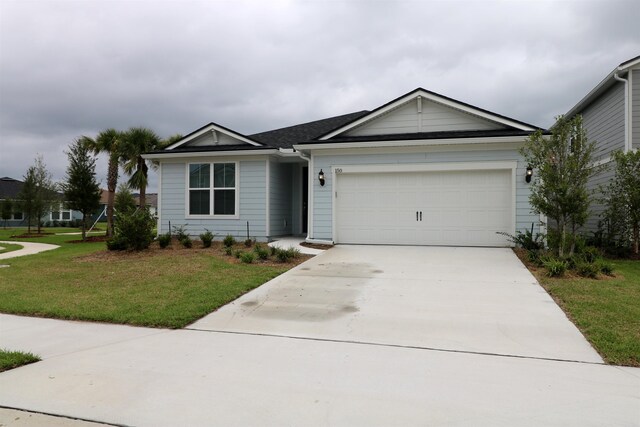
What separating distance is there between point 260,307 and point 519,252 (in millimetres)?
7399

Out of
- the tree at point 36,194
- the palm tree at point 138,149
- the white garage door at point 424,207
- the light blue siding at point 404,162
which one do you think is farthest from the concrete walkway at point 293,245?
the tree at point 36,194

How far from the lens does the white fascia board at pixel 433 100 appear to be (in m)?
11.4

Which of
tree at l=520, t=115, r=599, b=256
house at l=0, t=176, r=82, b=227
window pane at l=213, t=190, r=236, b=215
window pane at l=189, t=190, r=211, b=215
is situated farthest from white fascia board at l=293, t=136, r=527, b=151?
house at l=0, t=176, r=82, b=227

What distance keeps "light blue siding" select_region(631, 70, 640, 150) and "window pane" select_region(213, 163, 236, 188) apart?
12.2 metres

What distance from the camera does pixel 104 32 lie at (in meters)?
12.2

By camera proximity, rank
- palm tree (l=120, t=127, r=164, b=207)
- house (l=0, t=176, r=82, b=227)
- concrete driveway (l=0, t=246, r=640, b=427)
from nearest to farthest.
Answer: concrete driveway (l=0, t=246, r=640, b=427) → palm tree (l=120, t=127, r=164, b=207) → house (l=0, t=176, r=82, b=227)

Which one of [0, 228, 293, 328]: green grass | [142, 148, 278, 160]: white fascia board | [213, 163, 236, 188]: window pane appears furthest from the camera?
[213, 163, 236, 188]: window pane

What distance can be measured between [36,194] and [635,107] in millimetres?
32424

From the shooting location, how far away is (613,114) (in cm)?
1267

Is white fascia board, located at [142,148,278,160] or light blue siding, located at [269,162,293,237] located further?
light blue siding, located at [269,162,293,237]

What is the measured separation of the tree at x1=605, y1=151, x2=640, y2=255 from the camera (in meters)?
10.1

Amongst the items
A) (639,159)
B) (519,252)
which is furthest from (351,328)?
(639,159)

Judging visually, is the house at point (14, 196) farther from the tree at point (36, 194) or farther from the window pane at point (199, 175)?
the window pane at point (199, 175)

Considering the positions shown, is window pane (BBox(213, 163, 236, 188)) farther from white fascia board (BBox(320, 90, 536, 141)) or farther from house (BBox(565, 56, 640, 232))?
house (BBox(565, 56, 640, 232))
